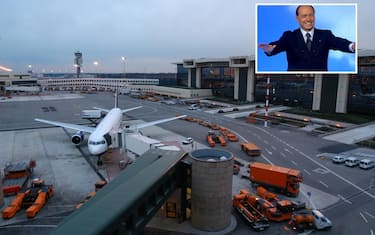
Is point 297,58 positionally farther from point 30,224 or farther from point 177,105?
point 177,105

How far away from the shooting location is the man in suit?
44375 mm

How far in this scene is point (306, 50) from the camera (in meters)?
45.5

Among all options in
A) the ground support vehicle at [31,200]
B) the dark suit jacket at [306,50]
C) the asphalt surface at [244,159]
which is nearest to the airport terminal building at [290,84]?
the asphalt surface at [244,159]

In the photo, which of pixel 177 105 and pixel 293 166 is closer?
pixel 293 166

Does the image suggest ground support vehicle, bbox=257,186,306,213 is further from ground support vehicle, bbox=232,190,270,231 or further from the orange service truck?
ground support vehicle, bbox=232,190,270,231

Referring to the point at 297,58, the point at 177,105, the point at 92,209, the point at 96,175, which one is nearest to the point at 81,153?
the point at 96,175

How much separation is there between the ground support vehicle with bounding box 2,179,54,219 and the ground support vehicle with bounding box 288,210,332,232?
28.7 metres

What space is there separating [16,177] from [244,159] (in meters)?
37.5

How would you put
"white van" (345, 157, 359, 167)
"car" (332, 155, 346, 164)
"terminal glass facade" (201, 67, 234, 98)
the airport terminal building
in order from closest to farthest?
1. "white van" (345, 157, 359, 167)
2. "car" (332, 155, 346, 164)
3. the airport terminal building
4. "terminal glass facade" (201, 67, 234, 98)

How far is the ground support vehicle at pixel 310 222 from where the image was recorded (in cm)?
2669

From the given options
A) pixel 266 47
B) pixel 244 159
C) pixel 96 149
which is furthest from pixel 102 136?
pixel 266 47

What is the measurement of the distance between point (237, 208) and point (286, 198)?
764 cm

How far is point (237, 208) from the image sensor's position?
30688 millimetres

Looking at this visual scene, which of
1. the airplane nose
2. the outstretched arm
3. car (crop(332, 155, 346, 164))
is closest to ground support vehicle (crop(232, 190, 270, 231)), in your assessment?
car (crop(332, 155, 346, 164))
